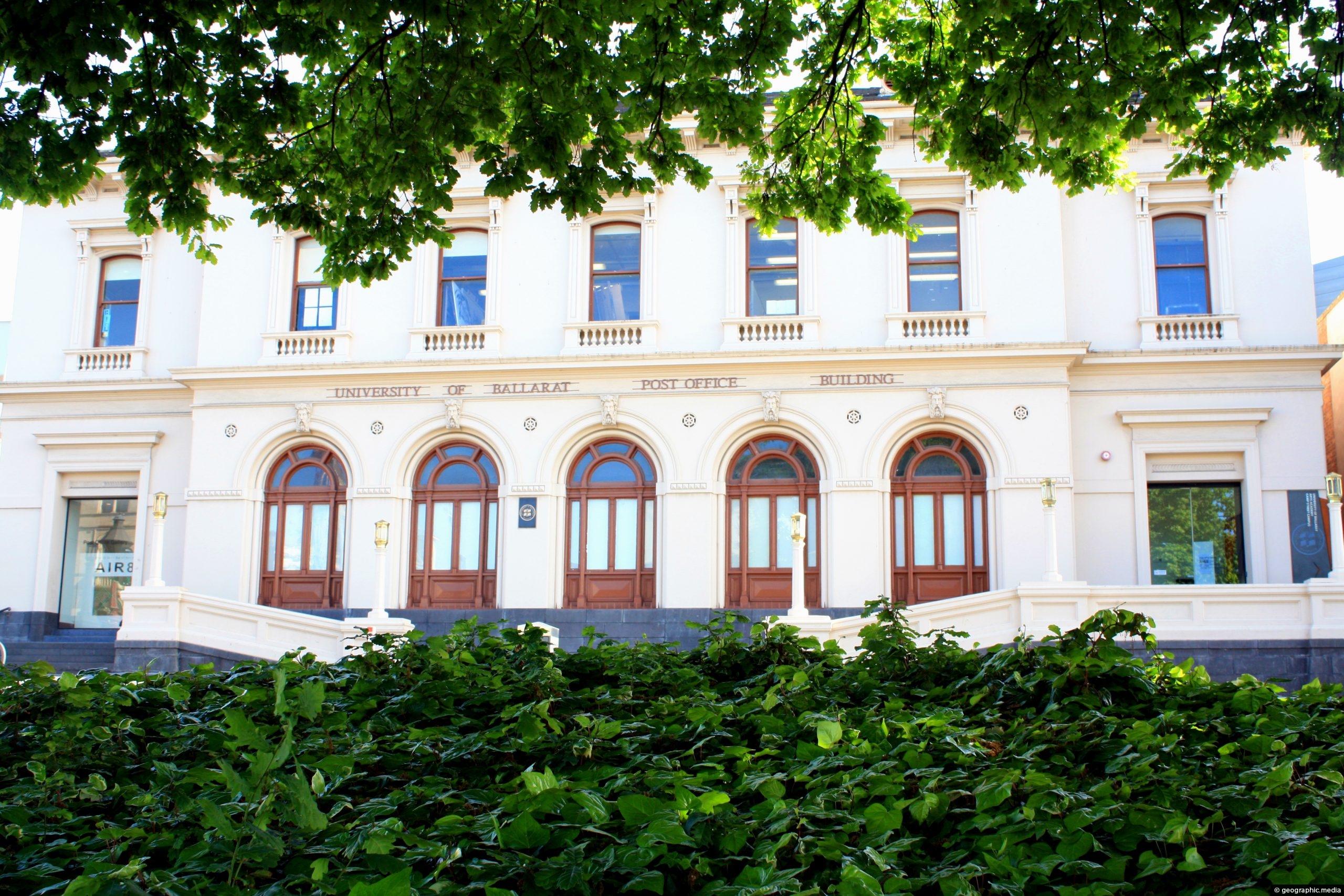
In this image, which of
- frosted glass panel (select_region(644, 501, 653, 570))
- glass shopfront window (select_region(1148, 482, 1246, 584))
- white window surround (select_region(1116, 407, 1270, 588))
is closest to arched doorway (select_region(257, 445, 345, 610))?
frosted glass panel (select_region(644, 501, 653, 570))

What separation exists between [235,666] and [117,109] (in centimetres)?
517

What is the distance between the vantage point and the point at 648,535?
2292 centimetres

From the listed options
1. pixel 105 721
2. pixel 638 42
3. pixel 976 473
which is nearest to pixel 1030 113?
pixel 638 42

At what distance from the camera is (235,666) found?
18.9 ft

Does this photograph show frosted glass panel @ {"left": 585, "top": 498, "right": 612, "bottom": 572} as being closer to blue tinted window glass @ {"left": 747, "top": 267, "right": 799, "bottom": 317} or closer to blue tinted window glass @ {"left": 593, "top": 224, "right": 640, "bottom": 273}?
blue tinted window glass @ {"left": 593, "top": 224, "right": 640, "bottom": 273}

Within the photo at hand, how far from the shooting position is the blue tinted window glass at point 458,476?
23500 mm

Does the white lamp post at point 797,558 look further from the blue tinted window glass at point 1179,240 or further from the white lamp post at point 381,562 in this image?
the blue tinted window glass at point 1179,240

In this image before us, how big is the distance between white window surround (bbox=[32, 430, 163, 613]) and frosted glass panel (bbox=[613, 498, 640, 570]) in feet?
34.7

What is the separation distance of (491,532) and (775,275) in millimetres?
8100

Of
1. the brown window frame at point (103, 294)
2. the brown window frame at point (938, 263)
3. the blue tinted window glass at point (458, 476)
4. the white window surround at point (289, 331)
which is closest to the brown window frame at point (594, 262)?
the blue tinted window glass at point (458, 476)

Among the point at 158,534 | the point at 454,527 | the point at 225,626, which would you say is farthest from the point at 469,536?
the point at 158,534

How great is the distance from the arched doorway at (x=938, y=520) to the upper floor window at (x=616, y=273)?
6.65 m

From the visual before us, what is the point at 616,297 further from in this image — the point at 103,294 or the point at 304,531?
the point at 103,294

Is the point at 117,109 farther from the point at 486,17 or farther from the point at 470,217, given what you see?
the point at 470,217
